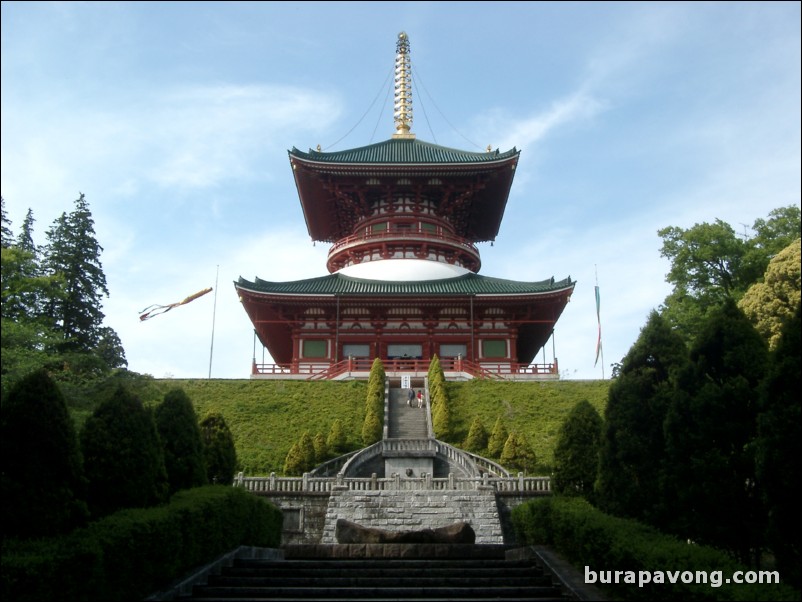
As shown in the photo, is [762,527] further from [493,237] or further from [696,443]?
[493,237]

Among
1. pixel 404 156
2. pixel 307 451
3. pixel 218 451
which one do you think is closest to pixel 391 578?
pixel 218 451

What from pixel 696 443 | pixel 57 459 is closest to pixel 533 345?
pixel 696 443

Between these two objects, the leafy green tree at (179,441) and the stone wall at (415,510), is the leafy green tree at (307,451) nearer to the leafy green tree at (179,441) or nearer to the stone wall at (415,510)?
the stone wall at (415,510)

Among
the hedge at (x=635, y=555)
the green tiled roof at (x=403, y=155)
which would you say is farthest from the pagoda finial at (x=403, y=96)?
the hedge at (x=635, y=555)

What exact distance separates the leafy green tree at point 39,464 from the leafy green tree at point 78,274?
30397 mm

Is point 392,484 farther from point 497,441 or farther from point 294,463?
point 497,441

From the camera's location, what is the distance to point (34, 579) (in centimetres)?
833

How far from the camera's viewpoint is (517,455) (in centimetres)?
2598

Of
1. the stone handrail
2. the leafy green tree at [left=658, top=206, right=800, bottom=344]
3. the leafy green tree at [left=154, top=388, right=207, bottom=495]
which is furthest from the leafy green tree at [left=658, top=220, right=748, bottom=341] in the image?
the leafy green tree at [left=154, top=388, right=207, bottom=495]

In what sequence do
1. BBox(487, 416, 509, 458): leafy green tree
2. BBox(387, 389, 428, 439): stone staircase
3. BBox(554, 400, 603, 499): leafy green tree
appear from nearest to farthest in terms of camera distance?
BBox(554, 400, 603, 499): leafy green tree < BBox(487, 416, 509, 458): leafy green tree < BBox(387, 389, 428, 439): stone staircase

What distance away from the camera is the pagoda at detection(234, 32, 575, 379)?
135 feet

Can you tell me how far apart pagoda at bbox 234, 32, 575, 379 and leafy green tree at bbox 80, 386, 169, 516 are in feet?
87.8

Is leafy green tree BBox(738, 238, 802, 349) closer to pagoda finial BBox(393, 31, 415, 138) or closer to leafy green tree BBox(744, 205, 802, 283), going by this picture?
leafy green tree BBox(744, 205, 802, 283)

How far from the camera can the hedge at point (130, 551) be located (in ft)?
27.8
